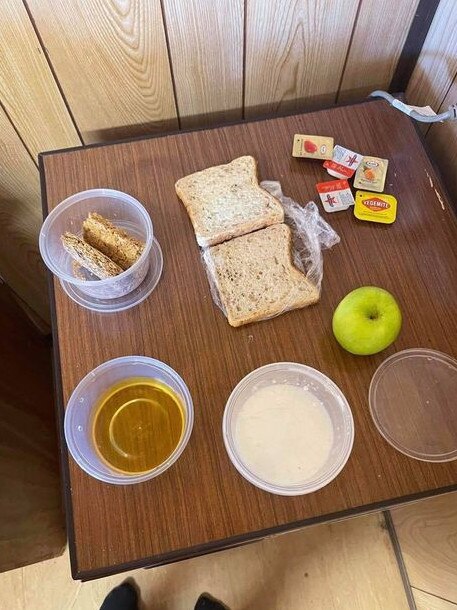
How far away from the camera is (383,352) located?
0.79m

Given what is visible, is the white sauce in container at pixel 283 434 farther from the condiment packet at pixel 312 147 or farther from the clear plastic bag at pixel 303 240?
the condiment packet at pixel 312 147

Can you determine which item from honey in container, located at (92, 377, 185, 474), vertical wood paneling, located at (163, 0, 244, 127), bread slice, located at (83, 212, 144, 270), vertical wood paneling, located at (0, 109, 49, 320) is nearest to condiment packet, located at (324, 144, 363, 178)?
vertical wood paneling, located at (163, 0, 244, 127)

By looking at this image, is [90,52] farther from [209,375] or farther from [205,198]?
[209,375]

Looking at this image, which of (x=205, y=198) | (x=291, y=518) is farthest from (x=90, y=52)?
(x=291, y=518)

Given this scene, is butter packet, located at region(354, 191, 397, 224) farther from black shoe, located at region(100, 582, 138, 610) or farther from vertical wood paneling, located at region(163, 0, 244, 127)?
black shoe, located at region(100, 582, 138, 610)

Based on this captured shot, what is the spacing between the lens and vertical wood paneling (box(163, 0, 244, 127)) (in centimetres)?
88

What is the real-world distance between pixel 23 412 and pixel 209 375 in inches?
18.3

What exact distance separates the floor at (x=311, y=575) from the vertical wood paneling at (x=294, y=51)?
106 cm

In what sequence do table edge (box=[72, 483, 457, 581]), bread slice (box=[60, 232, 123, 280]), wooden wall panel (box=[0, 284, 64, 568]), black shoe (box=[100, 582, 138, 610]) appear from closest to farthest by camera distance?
table edge (box=[72, 483, 457, 581]) < bread slice (box=[60, 232, 123, 280]) < wooden wall panel (box=[0, 284, 64, 568]) < black shoe (box=[100, 582, 138, 610])

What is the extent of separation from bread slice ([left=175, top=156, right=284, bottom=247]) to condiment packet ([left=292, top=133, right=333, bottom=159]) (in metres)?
0.09

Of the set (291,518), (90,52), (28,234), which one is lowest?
(28,234)

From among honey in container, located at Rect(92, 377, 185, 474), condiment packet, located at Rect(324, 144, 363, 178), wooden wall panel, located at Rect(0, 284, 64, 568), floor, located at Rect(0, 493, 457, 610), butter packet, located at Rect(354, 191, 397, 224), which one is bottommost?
floor, located at Rect(0, 493, 457, 610)

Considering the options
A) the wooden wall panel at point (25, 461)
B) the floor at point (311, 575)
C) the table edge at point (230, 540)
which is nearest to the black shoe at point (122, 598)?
the floor at point (311, 575)

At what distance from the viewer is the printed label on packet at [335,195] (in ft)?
2.96
